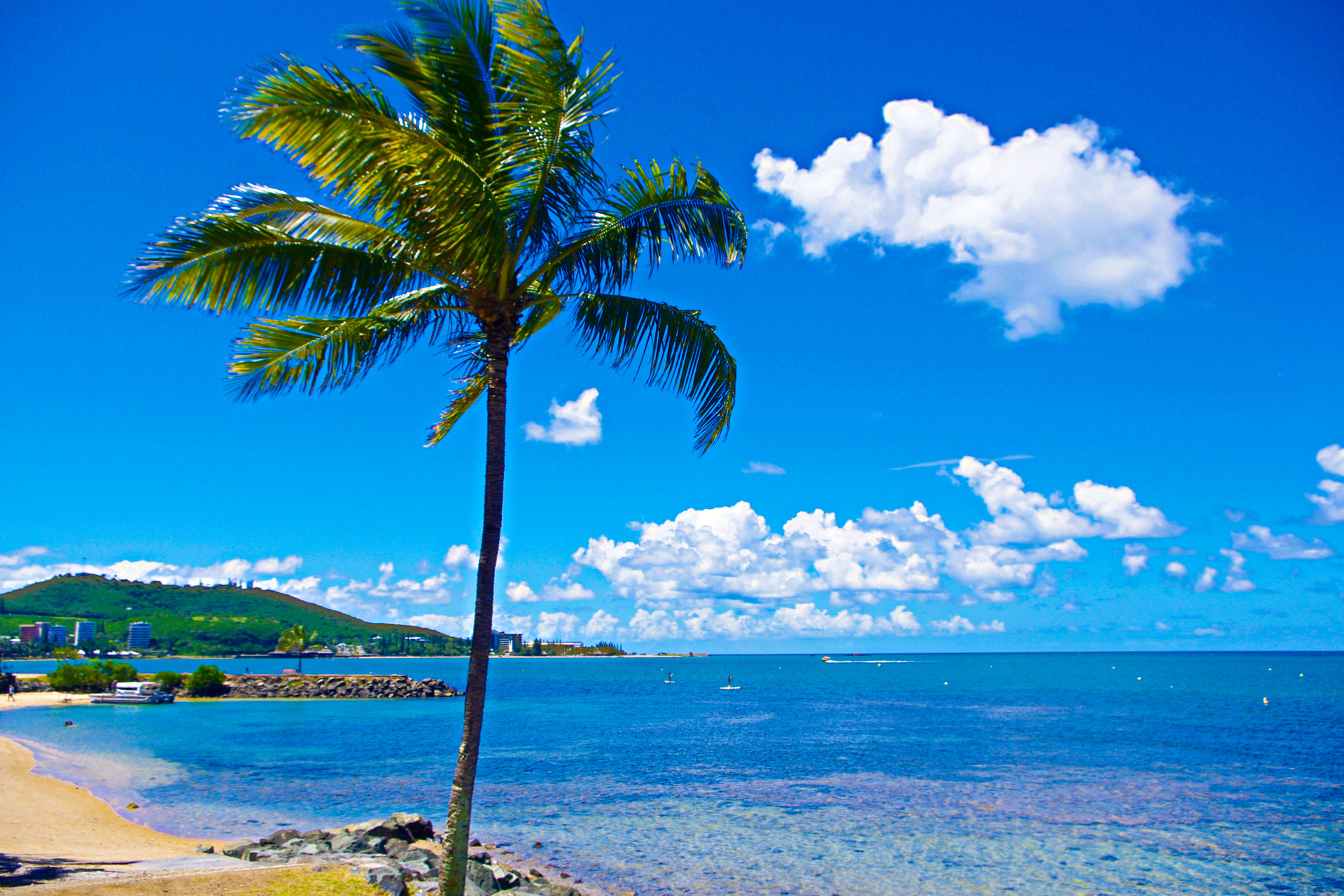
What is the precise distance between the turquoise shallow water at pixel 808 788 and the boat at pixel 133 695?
6.26 m

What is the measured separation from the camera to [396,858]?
1880 cm

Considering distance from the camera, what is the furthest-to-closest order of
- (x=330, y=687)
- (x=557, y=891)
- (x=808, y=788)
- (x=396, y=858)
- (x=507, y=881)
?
1. (x=330, y=687)
2. (x=808, y=788)
3. (x=396, y=858)
4. (x=507, y=881)
5. (x=557, y=891)

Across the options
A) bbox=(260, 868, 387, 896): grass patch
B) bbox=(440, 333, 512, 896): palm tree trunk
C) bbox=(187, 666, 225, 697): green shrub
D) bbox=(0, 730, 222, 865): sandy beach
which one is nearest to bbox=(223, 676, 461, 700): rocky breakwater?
bbox=(187, 666, 225, 697): green shrub

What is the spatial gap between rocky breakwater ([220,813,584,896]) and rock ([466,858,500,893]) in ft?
0.05

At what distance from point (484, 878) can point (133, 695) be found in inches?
2971

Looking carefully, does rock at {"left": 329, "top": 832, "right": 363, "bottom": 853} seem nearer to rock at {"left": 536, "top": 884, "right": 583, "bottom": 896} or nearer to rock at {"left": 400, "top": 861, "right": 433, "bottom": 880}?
rock at {"left": 400, "top": 861, "right": 433, "bottom": 880}

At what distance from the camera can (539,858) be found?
21.7 meters

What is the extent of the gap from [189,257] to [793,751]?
143ft

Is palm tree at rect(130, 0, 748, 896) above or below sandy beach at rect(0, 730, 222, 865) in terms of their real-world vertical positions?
above

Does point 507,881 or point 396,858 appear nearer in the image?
point 507,881

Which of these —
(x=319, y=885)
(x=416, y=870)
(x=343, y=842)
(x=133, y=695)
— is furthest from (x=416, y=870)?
(x=133, y=695)

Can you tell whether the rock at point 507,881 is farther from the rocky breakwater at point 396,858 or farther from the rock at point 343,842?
the rock at point 343,842

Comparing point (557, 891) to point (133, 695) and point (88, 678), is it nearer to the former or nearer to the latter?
point (133, 695)

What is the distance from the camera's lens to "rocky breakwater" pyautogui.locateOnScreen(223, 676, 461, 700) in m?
91.4
